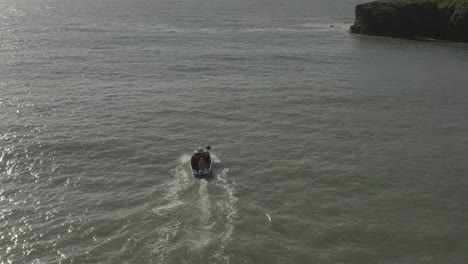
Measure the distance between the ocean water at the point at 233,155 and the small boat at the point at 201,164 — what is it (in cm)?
55

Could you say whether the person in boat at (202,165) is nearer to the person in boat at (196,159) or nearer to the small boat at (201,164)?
the small boat at (201,164)

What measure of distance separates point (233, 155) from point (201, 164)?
13.6 ft

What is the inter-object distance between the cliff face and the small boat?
6179cm

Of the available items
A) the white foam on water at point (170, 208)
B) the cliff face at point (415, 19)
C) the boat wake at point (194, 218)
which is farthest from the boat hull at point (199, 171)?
the cliff face at point (415, 19)

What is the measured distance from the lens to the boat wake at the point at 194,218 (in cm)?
2162

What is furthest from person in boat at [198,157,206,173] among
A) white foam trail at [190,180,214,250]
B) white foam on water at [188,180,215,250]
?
white foam on water at [188,180,215,250]

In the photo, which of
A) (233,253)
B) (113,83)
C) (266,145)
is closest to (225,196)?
(233,253)

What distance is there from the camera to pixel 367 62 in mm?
59812

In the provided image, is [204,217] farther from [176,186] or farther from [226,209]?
[176,186]

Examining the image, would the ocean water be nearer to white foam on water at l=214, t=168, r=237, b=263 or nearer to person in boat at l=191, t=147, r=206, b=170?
white foam on water at l=214, t=168, r=237, b=263

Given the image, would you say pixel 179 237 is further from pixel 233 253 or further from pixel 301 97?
pixel 301 97

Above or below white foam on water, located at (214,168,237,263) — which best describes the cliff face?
above

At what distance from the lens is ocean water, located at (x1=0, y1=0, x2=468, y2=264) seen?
894 inches

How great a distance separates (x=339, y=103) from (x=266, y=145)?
12.0m
